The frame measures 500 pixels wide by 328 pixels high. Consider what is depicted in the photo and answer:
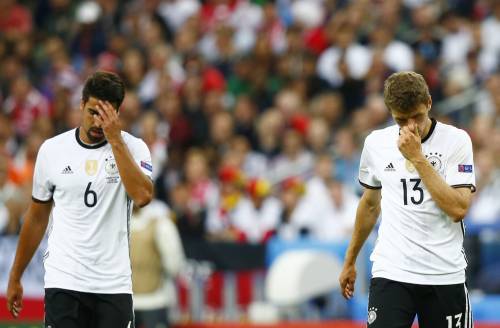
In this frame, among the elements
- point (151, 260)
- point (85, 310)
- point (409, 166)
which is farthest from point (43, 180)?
point (151, 260)

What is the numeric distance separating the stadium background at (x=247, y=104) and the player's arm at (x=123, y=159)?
5271mm

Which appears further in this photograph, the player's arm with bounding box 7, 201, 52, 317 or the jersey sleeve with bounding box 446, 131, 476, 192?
the player's arm with bounding box 7, 201, 52, 317

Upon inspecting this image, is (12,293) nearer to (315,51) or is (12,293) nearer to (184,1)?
(315,51)

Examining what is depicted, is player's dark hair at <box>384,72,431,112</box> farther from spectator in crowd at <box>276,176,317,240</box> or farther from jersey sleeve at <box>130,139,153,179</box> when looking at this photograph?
spectator in crowd at <box>276,176,317,240</box>

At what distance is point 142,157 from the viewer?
7.82 m

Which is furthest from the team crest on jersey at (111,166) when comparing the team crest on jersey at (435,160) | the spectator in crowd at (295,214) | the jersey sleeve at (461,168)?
the spectator in crowd at (295,214)

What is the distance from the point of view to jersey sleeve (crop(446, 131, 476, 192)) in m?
7.51

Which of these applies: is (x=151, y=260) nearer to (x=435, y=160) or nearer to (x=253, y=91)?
(x=253, y=91)

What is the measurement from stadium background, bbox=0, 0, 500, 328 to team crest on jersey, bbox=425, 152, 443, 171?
201 inches

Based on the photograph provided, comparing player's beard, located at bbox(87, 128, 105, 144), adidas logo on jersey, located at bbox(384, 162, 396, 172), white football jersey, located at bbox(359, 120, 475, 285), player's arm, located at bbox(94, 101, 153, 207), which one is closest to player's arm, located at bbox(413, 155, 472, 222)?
white football jersey, located at bbox(359, 120, 475, 285)

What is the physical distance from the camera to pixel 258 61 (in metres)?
17.9

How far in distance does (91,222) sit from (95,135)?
566mm

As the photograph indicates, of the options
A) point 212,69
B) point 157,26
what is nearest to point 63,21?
point 157,26

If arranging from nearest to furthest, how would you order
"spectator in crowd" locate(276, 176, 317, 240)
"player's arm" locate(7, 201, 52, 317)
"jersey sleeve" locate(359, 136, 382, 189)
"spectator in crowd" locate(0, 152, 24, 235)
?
"jersey sleeve" locate(359, 136, 382, 189) → "player's arm" locate(7, 201, 52, 317) → "spectator in crowd" locate(0, 152, 24, 235) → "spectator in crowd" locate(276, 176, 317, 240)
